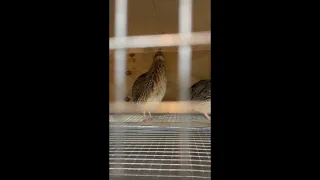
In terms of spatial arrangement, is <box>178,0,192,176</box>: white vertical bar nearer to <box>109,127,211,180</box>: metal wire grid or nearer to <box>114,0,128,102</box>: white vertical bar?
<box>109,127,211,180</box>: metal wire grid

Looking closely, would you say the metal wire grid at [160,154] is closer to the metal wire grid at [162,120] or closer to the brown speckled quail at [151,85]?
the metal wire grid at [162,120]

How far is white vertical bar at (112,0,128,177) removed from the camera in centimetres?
74

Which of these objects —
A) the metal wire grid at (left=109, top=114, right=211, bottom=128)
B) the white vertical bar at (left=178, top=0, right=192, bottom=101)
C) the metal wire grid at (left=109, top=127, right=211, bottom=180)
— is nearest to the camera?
the metal wire grid at (left=109, top=127, right=211, bottom=180)

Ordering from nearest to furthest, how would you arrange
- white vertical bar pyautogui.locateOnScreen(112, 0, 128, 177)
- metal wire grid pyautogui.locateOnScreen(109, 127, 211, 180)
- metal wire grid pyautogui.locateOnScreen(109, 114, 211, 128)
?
metal wire grid pyautogui.locateOnScreen(109, 127, 211, 180) < white vertical bar pyautogui.locateOnScreen(112, 0, 128, 177) < metal wire grid pyautogui.locateOnScreen(109, 114, 211, 128)

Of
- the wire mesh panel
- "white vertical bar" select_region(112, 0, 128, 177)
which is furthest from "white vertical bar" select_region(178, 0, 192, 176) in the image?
"white vertical bar" select_region(112, 0, 128, 177)

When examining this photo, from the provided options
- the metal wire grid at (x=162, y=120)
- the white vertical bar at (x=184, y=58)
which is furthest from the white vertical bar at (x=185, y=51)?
the metal wire grid at (x=162, y=120)

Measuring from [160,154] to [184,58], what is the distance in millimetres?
468

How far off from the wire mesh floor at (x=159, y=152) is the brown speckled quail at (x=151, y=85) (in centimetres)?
12

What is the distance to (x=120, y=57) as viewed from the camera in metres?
0.88
